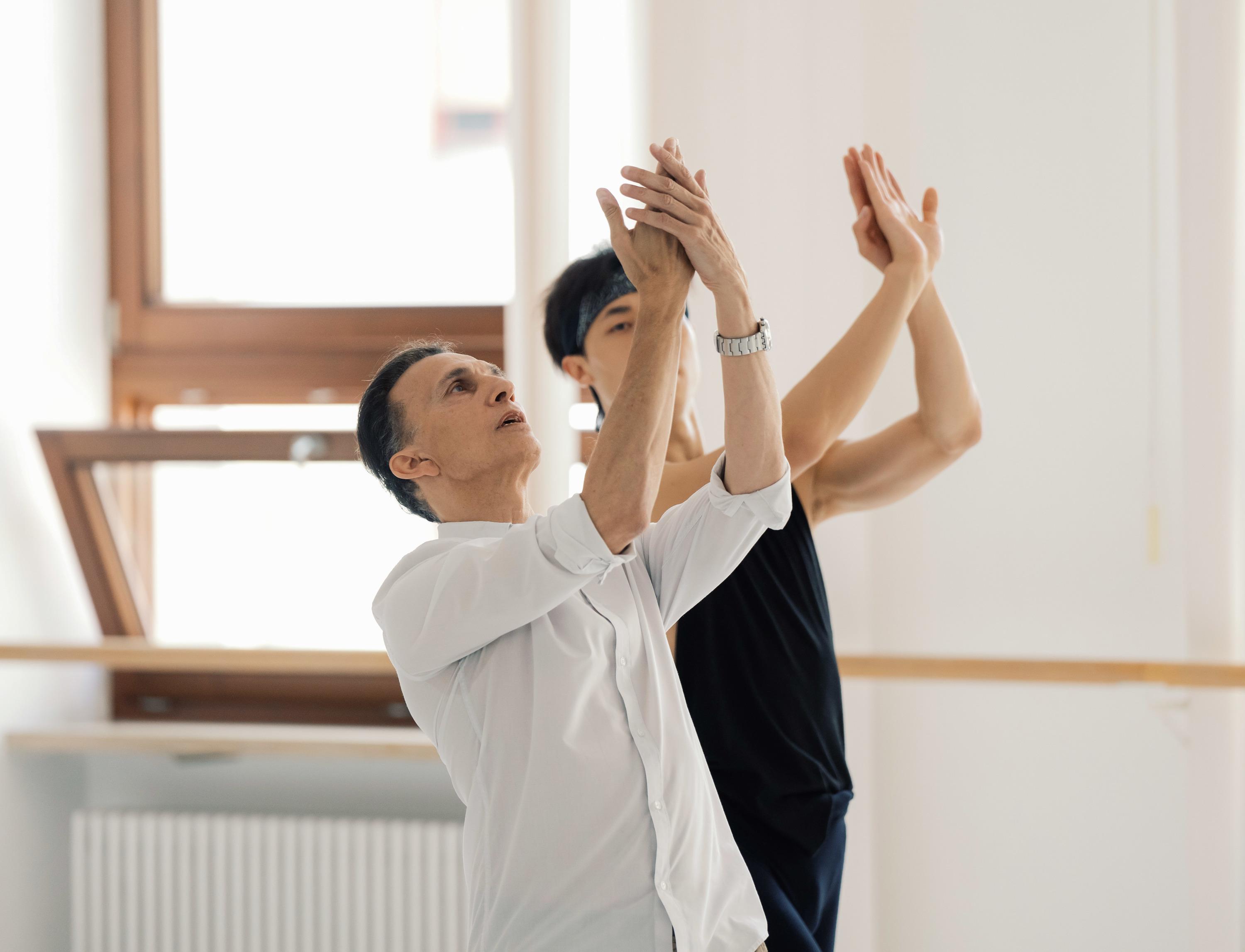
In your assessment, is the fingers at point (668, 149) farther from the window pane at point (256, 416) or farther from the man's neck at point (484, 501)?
the window pane at point (256, 416)

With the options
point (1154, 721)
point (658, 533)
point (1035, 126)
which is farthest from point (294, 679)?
point (1035, 126)

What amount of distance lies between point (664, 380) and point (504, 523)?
9.8 inches

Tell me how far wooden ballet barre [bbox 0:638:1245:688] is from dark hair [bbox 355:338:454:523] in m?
0.87

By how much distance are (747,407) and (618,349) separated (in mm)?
450

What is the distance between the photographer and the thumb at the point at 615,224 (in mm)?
872

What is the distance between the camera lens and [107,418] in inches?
96.8

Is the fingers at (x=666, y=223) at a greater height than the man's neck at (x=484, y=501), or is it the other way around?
the fingers at (x=666, y=223)

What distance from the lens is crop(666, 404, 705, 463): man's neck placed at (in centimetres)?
133

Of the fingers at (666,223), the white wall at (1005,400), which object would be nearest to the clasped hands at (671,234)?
the fingers at (666,223)

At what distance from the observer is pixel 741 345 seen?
875 mm

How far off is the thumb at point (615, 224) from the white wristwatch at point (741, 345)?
0.11 metres

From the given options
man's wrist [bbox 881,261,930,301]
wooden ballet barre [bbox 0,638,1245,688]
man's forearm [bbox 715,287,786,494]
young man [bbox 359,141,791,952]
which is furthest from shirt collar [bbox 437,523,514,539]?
wooden ballet barre [bbox 0,638,1245,688]

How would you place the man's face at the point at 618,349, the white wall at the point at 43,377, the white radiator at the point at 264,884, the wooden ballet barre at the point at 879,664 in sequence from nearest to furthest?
the man's face at the point at 618,349 → the wooden ballet barre at the point at 879,664 → the white radiator at the point at 264,884 → the white wall at the point at 43,377

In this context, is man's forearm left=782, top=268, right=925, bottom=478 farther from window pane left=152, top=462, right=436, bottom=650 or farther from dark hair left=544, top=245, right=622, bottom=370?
window pane left=152, top=462, right=436, bottom=650
